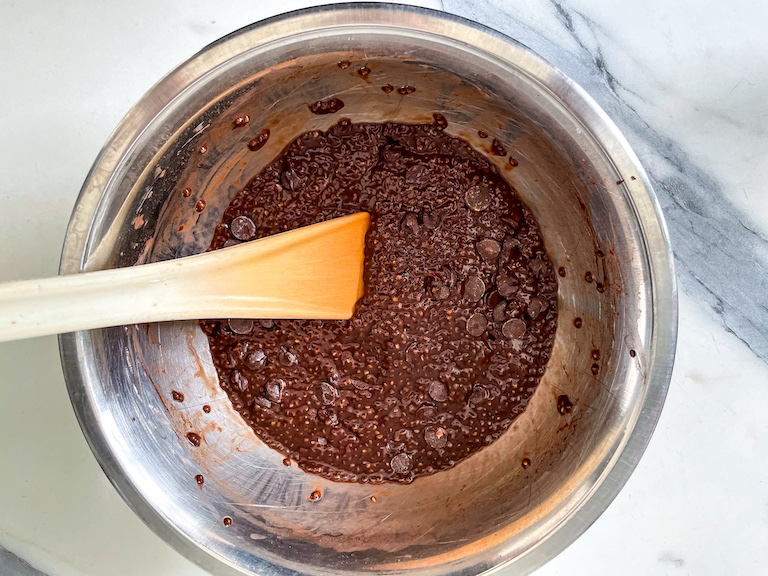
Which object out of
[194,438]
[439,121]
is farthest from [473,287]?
[194,438]

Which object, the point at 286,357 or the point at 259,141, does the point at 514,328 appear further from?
the point at 259,141

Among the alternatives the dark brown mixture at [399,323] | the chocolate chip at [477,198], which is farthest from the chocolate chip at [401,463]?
the chocolate chip at [477,198]

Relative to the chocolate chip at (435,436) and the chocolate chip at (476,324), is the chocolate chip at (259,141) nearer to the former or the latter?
the chocolate chip at (476,324)

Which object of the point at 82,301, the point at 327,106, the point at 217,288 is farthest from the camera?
the point at 327,106

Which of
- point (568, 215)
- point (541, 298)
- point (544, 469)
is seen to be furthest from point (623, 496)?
point (568, 215)

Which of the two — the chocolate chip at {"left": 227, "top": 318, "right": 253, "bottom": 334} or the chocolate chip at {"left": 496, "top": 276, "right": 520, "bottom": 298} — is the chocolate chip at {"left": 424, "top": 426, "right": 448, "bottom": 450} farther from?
the chocolate chip at {"left": 227, "top": 318, "right": 253, "bottom": 334}
